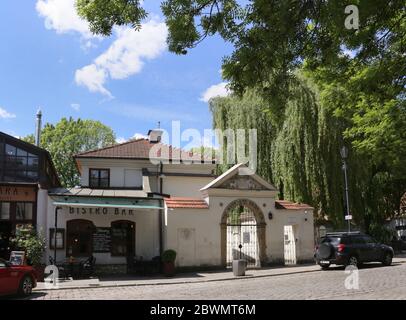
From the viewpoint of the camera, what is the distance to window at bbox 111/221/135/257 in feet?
90.2

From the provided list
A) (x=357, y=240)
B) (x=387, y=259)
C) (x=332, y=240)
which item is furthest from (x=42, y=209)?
(x=387, y=259)

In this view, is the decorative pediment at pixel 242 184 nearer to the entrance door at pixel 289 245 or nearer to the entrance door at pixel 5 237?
the entrance door at pixel 289 245

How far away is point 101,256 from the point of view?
27109 millimetres

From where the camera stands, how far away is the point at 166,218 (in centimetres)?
2642

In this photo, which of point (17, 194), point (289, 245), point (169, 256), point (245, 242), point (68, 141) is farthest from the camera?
point (68, 141)

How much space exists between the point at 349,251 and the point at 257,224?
5.65 m

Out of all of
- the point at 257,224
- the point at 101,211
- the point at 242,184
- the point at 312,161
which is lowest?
the point at 257,224

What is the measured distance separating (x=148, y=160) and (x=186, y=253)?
7.20 meters

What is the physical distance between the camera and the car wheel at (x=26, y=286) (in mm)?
16672

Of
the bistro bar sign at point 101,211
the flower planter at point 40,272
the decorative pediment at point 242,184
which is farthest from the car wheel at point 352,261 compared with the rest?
the flower planter at point 40,272

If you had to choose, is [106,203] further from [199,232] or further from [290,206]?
[290,206]
